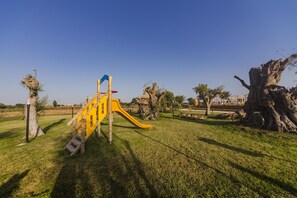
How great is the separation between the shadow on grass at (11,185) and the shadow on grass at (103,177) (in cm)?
93

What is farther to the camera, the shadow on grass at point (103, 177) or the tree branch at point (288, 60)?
the tree branch at point (288, 60)

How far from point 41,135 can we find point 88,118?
5.40m

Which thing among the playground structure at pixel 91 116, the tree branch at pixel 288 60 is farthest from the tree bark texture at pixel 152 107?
the tree branch at pixel 288 60

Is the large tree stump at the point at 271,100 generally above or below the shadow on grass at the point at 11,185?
above

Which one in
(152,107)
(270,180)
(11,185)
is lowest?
(270,180)

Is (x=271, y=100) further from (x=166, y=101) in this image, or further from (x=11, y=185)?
(x=166, y=101)

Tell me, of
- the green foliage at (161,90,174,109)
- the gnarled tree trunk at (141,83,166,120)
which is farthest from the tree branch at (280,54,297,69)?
the green foliage at (161,90,174,109)

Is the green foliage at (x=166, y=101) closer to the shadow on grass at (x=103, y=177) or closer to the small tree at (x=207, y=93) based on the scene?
the small tree at (x=207, y=93)

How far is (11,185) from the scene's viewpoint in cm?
388

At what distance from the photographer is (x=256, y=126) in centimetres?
1106

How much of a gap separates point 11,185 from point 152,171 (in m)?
3.64

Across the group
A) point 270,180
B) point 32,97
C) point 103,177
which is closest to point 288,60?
point 270,180

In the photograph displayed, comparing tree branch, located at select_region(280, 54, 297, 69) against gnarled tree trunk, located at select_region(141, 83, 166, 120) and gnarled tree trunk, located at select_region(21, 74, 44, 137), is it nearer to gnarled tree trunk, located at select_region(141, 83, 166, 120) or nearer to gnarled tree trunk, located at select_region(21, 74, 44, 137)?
gnarled tree trunk, located at select_region(141, 83, 166, 120)

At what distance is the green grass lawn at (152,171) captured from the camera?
3.61m
